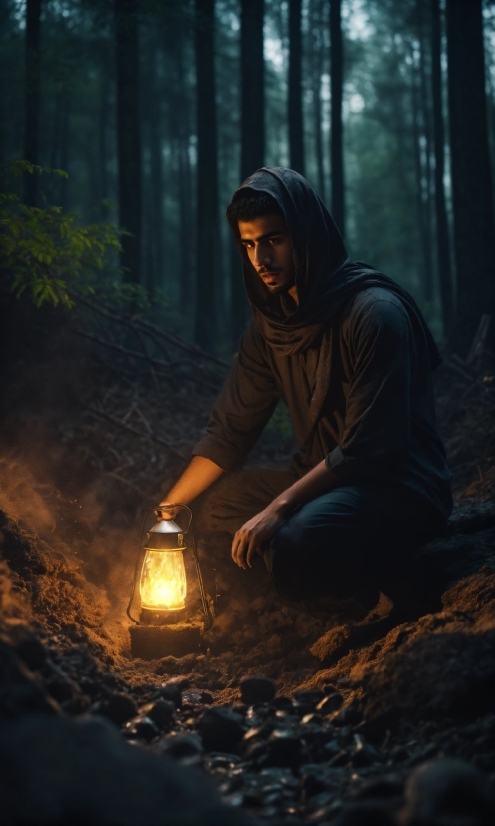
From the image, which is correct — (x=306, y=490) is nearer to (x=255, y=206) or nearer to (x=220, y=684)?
(x=220, y=684)

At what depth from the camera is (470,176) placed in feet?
29.8

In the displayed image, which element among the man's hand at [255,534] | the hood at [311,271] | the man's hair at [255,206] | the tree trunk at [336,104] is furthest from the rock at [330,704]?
the tree trunk at [336,104]

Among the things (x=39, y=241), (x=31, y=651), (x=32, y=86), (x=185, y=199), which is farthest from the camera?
(x=185, y=199)

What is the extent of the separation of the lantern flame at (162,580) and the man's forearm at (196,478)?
0.38 metres

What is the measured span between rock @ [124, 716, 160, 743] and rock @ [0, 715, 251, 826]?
806 mm

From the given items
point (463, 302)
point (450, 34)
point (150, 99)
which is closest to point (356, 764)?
point (463, 302)

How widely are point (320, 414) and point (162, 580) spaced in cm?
123

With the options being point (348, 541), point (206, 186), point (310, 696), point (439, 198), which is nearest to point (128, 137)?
point (206, 186)

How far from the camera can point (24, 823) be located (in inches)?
60.7

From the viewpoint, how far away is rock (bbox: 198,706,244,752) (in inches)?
102

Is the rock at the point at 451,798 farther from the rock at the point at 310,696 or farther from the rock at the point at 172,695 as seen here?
the rock at the point at 172,695

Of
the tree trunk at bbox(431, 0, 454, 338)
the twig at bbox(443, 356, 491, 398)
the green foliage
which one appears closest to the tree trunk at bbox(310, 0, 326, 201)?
the tree trunk at bbox(431, 0, 454, 338)

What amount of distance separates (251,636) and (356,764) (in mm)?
1571

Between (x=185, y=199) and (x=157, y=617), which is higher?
(x=185, y=199)
